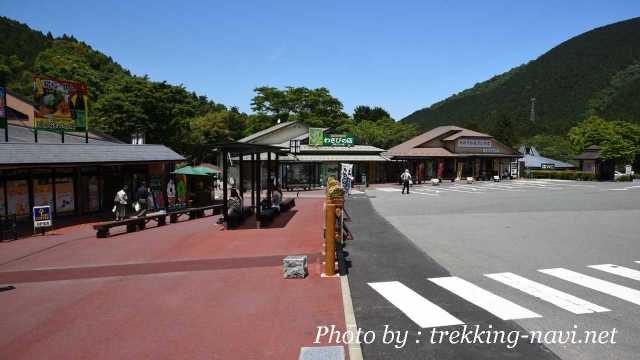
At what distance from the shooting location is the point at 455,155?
45500mm

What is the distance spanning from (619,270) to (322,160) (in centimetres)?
3074

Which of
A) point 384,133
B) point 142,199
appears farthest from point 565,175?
point 142,199

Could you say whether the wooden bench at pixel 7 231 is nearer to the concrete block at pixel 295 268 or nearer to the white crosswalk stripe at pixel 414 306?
the concrete block at pixel 295 268

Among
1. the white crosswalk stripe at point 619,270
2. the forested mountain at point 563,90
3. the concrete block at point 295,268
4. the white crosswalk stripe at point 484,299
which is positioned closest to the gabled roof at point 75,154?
the concrete block at point 295,268

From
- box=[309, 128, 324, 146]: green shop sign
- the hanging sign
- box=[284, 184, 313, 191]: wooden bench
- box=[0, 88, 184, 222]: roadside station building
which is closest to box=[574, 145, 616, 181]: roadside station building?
box=[309, 128, 324, 146]: green shop sign

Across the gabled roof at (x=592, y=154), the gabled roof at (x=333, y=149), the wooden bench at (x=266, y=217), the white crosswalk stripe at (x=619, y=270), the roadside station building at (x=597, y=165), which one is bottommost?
the white crosswalk stripe at (x=619, y=270)

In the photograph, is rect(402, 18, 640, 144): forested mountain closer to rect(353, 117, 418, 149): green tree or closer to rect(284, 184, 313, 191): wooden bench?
rect(353, 117, 418, 149): green tree

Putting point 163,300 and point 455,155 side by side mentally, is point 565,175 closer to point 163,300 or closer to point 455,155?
point 455,155

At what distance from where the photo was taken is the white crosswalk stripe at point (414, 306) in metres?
6.39

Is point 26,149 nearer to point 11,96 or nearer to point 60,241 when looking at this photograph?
point 60,241

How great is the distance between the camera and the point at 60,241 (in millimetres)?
14148

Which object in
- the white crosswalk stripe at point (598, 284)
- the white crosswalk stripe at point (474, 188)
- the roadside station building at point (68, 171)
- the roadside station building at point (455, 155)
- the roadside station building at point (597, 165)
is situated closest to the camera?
the white crosswalk stripe at point (598, 284)

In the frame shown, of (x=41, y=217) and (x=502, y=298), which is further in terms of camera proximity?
(x=41, y=217)

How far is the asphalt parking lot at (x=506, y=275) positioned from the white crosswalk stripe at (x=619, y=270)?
0.07 ft
